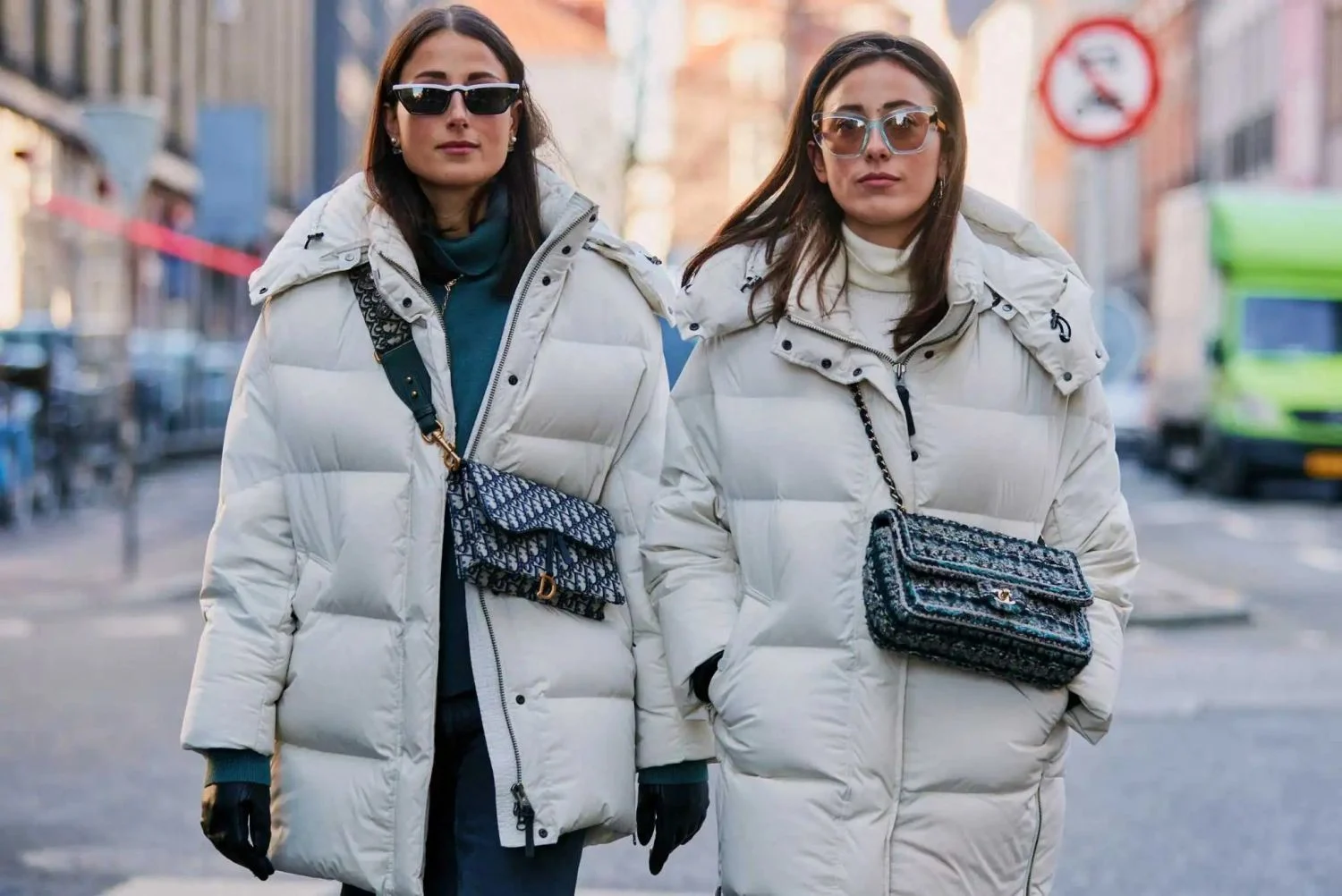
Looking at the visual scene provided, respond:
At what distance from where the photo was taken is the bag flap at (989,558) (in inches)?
137

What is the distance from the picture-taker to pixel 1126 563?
12.1 ft

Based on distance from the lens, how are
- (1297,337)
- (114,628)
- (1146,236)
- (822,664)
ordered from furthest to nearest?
(1146,236) → (1297,337) → (114,628) → (822,664)

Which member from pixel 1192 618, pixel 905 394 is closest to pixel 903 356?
pixel 905 394

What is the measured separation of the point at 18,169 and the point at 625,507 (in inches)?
1058

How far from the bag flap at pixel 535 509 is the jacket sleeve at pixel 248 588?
13.4 inches

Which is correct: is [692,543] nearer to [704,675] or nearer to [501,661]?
[704,675]

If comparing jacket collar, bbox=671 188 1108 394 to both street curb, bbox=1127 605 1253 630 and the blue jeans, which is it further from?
street curb, bbox=1127 605 1253 630

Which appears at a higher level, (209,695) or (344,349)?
(344,349)

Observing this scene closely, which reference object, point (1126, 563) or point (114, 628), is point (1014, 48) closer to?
point (114, 628)

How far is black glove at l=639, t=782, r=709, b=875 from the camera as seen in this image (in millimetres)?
3871

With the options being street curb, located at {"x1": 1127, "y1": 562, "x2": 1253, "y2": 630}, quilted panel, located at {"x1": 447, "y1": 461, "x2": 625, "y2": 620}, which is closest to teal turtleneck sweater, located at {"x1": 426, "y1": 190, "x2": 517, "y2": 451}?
quilted panel, located at {"x1": 447, "y1": 461, "x2": 625, "y2": 620}

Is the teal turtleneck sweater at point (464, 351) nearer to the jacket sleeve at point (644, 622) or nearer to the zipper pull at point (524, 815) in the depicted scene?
the jacket sleeve at point (644, 622)

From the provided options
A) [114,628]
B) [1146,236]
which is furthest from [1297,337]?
[1146,236]

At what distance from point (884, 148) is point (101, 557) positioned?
14.2 metres
